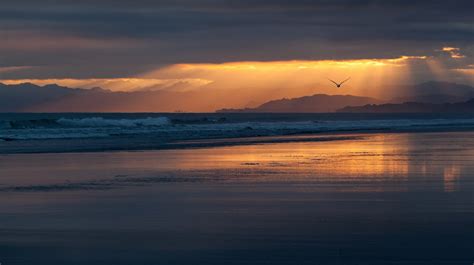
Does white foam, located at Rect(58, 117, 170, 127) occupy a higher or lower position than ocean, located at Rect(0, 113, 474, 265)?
higher

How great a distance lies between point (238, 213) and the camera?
11.1m

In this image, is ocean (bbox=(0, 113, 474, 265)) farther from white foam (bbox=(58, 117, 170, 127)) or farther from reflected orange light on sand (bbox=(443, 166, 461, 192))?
white foam (bbox=(58, 117, 170, 127))

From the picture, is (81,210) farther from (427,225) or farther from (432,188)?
(432,188)

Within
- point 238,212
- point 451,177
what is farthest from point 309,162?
point 238,212

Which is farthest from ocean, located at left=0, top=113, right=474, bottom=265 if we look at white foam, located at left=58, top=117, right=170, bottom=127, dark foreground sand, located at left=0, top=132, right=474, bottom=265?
white foam, located at left=58, top=117, right=170, bottom=127

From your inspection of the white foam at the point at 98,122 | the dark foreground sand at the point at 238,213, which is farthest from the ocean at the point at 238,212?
the white foam at the point at 98,122

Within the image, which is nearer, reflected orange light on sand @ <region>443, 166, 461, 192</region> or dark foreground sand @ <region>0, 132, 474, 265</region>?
dark foreground sand @ <region>0, 132, 474, 265</region>

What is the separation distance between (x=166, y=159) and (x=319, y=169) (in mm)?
5449

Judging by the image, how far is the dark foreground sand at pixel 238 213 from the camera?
27.7 feet

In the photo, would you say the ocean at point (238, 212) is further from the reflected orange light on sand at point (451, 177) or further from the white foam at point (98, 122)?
the white foam at point (98, 122)

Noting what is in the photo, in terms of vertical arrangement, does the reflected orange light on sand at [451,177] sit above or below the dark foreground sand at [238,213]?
below

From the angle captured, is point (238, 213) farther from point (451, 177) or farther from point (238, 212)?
point (451, 177)

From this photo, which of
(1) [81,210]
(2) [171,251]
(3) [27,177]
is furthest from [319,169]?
(2) [171,251]

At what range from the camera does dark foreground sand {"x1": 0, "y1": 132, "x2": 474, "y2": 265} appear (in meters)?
8.45
